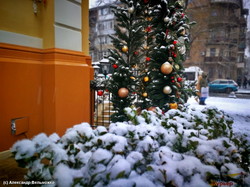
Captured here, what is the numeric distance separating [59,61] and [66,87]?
49cm

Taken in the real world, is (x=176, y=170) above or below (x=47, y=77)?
below

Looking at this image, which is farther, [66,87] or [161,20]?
[161,20]

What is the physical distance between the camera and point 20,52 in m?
2.90

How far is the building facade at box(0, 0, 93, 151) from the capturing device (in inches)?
109

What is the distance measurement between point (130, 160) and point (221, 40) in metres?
37.8

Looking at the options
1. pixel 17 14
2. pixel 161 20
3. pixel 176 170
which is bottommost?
pixel 176 170

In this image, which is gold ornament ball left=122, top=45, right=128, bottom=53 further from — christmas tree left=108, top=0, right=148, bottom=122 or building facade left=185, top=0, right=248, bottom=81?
building facade left=185, top=0, right=248, bottom=81

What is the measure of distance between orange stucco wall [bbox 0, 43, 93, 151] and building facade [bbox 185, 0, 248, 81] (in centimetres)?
3053

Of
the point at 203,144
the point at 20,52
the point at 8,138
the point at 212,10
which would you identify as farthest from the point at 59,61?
the point at 212,10

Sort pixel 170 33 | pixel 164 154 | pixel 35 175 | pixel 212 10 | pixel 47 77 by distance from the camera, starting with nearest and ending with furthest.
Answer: pixel 35 175 < pixel 164 154 < pixel 47 77 < pixel 170 33 < pixel 212 10

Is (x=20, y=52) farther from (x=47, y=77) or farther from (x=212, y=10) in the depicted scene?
(x=212, y=10)

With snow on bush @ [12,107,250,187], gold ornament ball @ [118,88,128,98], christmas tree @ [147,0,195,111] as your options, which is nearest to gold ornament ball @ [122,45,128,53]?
christmas tree @ [147,0,195,111]

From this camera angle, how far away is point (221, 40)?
3256cm

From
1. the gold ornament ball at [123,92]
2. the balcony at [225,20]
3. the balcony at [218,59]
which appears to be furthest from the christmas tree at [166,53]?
the balcony at [218,59]
